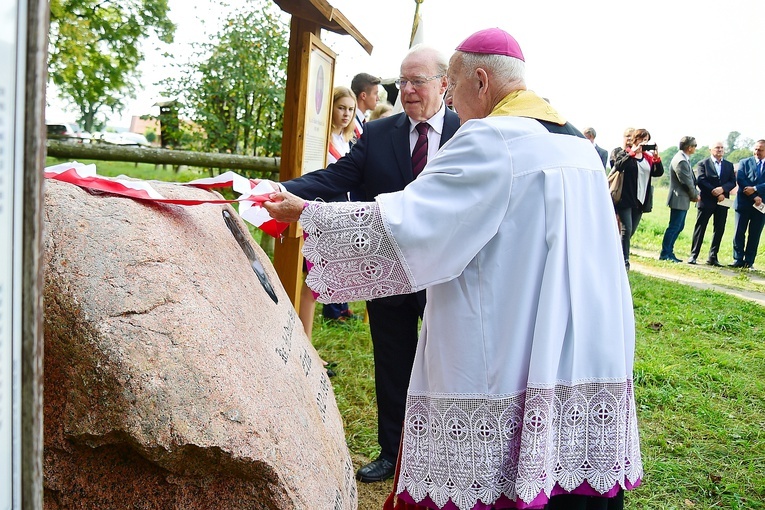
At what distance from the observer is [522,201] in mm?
1909

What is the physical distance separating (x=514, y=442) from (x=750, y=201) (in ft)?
37.2

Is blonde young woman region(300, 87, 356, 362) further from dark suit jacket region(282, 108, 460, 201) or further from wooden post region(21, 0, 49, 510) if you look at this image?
wooden post region(21, 0, 49, 510)

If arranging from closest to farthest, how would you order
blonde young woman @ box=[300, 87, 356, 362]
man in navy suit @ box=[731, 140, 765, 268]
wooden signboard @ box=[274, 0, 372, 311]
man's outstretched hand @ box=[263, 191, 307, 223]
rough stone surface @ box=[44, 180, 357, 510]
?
rough stone surface @ box=[44, 180, 357, 510] → man's outstretched hand @ box=[263, 191, 307, 223] → wooden signboard @ box=[274, 0, 372, 311] → blonde young woman @ box=[300, 87, 356, 362] → man in navy suit @ box=[731, 140, 765, 268]

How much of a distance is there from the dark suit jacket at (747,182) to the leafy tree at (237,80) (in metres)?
8.44

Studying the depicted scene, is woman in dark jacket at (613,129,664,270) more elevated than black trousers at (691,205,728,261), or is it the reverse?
woman in dark jacket at (613,129,664,270)

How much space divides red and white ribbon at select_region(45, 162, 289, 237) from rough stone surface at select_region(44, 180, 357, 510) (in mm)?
53

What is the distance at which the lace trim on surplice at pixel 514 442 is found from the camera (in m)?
1.87

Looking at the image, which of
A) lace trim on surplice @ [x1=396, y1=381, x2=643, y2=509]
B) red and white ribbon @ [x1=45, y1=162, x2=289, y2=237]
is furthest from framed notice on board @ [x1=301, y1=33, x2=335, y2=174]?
lace trim on surplice @ [x1=396, y1=381, x2=643, y2=509]

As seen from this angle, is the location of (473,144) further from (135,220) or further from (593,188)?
(135,220)

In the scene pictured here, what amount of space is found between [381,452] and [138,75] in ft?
24.5

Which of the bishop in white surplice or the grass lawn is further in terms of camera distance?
the grass lawn

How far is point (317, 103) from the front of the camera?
4.11 meters

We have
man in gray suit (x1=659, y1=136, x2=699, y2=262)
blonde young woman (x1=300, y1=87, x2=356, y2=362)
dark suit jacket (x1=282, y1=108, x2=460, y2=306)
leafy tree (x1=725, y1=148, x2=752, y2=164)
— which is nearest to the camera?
dark suit jacket (x1=282, y1=108, x2=460, y2=306)

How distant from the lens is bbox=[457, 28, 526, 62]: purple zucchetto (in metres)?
2.12
